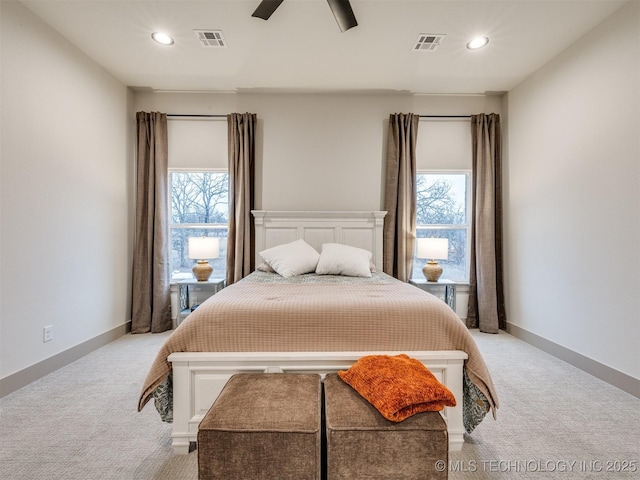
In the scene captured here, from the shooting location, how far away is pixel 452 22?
254cm

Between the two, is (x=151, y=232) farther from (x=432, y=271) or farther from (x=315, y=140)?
(x=432, y=271)

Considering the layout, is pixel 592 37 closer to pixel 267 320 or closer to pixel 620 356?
pixel 620 356

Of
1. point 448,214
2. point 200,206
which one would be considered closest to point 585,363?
point 448,214

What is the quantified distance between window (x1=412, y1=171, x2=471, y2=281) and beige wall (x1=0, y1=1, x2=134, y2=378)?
3485 mm

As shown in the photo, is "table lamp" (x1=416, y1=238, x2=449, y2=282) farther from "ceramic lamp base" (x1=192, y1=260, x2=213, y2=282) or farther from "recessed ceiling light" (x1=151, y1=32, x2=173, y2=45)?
"recessed ceiling light" (x1=151, y1=32, x2=173, y2=45)

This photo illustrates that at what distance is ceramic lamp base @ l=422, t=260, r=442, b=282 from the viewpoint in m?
3.64

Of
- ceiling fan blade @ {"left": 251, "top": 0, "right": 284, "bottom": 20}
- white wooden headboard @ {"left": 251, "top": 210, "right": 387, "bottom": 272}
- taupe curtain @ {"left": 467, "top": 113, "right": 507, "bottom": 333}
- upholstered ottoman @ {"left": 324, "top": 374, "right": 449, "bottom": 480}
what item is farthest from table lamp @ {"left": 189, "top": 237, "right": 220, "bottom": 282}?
taupe curtain @ {"left": 467, "top": 113, "right": 507, "bottom": 333}

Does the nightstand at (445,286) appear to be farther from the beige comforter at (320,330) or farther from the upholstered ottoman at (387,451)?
the upholstered ottoman at (387,451)

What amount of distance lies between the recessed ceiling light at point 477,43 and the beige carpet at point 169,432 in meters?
2.79

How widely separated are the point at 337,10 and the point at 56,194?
8.63 ft

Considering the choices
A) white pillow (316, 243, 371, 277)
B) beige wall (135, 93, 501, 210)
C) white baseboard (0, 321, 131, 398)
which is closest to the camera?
white baseboard (0, 321, 131, 398)

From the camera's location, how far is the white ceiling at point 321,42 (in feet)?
7.89

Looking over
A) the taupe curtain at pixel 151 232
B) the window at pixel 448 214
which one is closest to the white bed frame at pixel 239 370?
the taupe curtain at pixel 151 232

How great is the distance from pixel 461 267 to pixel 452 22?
2.63m
